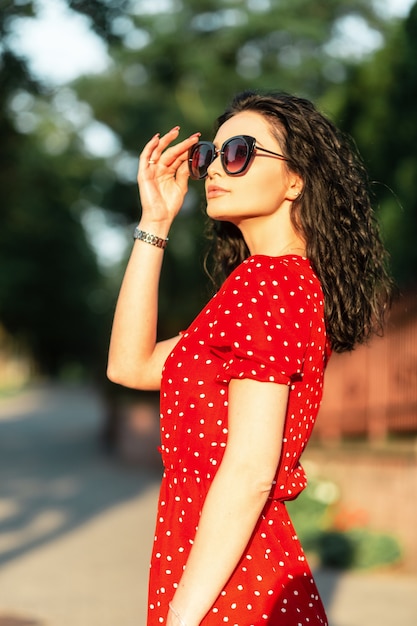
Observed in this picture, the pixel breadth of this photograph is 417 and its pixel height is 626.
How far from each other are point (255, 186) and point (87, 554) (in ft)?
21.0

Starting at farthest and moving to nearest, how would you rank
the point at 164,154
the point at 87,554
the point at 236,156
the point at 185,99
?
the point at 185,99, the point at 87,554, the point at 164,154, the point at 236,156

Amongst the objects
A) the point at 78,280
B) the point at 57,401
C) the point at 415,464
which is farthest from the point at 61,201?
the point at 415,464

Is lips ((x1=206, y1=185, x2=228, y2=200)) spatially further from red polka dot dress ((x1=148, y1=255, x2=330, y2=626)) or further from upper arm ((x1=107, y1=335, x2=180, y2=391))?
upper arm ((x1=107, y1=335, x2=180, y2=391))

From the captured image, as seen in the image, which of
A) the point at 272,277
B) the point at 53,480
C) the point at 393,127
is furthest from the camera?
the point at 53,480

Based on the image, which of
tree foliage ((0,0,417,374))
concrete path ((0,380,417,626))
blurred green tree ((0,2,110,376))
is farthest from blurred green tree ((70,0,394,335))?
concrete path ((0,380,417,626))

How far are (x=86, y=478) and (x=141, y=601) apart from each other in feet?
23.7

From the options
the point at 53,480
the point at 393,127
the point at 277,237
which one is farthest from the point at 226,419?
the point at 53,480

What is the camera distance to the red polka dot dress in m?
1.86

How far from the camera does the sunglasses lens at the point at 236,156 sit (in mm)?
2090

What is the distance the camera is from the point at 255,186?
6.91ft

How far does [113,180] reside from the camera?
64.6ft

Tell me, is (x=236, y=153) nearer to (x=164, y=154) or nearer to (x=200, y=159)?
(x=200, y=159)

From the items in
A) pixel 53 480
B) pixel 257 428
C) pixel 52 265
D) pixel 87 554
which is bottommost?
pixel 53 480

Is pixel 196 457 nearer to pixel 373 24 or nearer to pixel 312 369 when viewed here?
pixel 312 369
